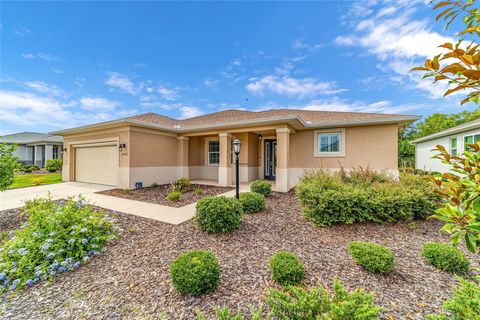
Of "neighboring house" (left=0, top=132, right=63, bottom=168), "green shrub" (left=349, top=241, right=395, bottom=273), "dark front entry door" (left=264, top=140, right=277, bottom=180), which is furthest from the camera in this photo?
"neighboring house" (left=0, top=132, right=63, bottom=168)

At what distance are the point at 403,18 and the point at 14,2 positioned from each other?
37.4ft

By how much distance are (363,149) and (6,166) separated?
44.1 feet

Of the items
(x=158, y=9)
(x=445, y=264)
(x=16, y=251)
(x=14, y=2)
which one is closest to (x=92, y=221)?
(x=16, y=251)

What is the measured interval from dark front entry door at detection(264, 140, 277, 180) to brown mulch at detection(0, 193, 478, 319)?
7561 millimetres

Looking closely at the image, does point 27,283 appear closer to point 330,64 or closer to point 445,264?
point 445,264

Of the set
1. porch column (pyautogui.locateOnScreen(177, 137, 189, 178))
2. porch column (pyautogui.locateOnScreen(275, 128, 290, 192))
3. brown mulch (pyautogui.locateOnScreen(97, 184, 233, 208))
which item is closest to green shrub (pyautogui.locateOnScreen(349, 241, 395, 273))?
brown mulch (pyautogui.locateOnScreen(97, 184, 233, 208))

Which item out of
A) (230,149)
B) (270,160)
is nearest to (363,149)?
(270,160)

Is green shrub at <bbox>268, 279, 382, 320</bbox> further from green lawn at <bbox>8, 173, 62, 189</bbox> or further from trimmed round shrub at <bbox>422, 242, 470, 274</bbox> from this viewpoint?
green lawn at <bbox>8, 173, 62, 189</bbox>

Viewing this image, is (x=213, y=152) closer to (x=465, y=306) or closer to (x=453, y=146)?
(x=465, y=306)

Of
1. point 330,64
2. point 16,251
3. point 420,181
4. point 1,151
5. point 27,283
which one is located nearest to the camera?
point 27,283

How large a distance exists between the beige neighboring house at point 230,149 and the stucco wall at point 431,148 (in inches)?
179

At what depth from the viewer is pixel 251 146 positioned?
11359 mm

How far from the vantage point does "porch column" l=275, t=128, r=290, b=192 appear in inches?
340

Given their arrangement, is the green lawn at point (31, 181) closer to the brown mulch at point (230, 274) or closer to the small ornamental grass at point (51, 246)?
the small ornamental grass at point (51, 246)
